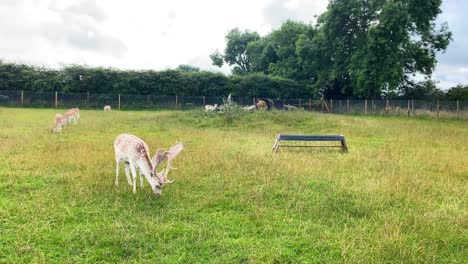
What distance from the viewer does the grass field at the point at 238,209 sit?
4.27 metres

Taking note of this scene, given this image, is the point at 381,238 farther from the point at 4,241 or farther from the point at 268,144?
the point at 268,144

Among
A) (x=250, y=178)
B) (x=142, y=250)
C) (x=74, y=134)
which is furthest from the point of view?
(x=74, y=134)

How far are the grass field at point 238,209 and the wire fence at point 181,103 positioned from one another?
2078 cm

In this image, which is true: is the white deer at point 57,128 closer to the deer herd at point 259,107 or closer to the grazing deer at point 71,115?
the grazing deer at point 71,115

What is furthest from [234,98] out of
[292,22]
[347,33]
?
[292,22]

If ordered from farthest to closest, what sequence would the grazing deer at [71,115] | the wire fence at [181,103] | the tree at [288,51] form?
the tree at [288,51] < the wire fence at [181,103] < the grazing deer at [71,115]

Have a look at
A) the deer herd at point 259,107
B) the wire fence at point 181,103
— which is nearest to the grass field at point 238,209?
the deer herd at point 259,107

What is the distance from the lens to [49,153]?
9109 mm

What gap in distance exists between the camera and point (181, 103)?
3347 centimetres

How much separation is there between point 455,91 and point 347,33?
1061 centimetres

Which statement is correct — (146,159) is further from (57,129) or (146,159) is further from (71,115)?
(71,115)

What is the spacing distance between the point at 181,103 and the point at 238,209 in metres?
28.5

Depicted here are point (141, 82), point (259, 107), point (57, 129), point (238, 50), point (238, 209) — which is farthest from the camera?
point (238, 50)

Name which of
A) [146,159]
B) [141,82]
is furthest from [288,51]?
[146,159]
